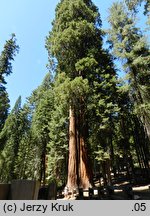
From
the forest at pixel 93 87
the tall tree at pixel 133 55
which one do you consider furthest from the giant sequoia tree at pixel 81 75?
the tall tree at pixel 133 55

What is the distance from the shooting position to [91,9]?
2002 cm

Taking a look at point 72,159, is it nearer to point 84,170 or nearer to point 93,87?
point 84,170

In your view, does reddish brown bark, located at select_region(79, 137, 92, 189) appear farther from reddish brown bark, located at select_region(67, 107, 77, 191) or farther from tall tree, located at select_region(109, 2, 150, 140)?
tall tree, located at select_region(109, 2, 150, 140)

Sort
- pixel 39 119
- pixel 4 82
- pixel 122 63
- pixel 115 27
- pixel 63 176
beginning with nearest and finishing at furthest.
→ pixel 122 63 < pixel 115 27 < pixel 4 82 < pixel 63 176 < pixel 39 119

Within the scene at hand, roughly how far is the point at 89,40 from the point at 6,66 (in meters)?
8.62

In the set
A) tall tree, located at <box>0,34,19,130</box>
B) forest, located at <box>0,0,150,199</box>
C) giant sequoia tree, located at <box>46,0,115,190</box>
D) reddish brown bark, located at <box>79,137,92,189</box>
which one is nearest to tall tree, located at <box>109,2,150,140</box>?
forest, located at <box>0,0,150,199</box>

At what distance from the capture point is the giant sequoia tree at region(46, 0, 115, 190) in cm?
1384

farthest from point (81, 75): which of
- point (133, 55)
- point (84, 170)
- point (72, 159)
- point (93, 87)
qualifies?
point (84, 170)

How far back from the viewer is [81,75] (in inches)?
656

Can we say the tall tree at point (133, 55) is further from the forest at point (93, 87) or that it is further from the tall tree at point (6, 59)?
the tall tree at point (6, 59)

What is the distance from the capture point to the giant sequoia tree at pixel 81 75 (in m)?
13.8
